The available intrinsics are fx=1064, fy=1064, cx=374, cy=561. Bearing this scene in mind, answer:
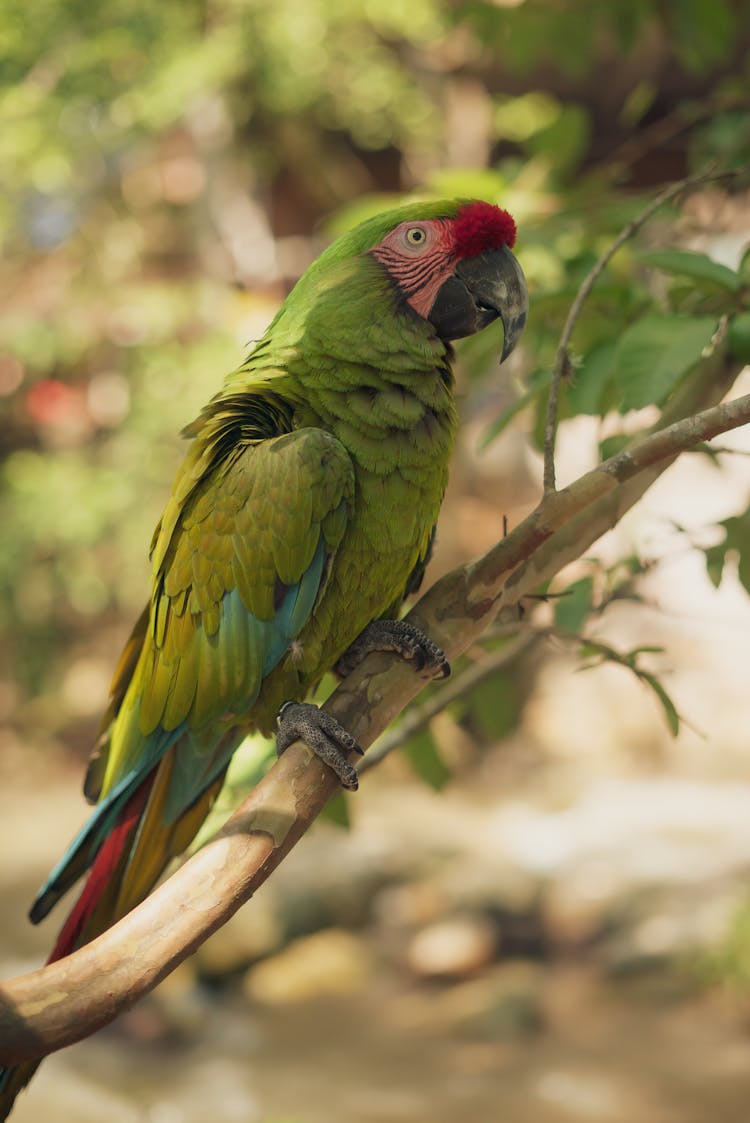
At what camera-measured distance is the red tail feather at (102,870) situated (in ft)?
3.56

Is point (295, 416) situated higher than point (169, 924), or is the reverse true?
point (295, 416)

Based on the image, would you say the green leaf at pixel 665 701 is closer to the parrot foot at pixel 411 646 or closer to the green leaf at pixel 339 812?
the parrot foot at pixel 411 646

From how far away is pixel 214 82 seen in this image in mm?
4422

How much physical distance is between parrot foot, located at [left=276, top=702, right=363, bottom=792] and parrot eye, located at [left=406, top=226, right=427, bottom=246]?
50 cm

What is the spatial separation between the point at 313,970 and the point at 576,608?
116 inches

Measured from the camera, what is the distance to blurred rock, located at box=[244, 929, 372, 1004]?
3689 millimetres

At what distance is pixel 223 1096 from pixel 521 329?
2.78 meters

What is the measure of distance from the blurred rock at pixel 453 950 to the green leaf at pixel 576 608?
9.07 feet

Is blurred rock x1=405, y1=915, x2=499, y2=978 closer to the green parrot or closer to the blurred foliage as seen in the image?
the blurred foliage

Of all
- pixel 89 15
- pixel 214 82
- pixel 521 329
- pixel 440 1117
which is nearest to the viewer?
pixel 521 329

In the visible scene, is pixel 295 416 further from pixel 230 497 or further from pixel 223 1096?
pixel 223 1096

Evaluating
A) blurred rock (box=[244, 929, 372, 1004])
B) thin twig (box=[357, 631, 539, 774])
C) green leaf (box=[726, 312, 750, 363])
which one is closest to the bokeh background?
blurred rock (box=[244, 929, 372, 1004])

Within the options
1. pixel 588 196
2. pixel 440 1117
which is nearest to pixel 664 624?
pixel 440 1117

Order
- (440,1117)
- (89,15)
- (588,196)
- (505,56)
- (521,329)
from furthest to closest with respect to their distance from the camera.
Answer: (89,15) < (440,1117) < (505,56) < (588,196) < (521,329)
